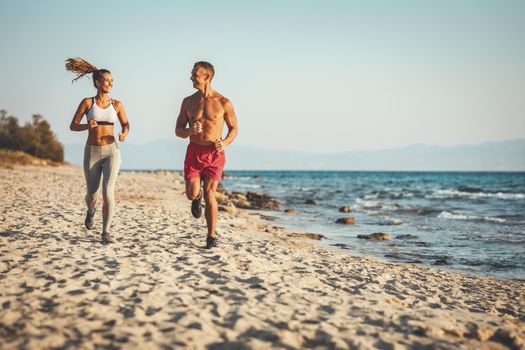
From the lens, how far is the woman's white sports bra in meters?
6.62

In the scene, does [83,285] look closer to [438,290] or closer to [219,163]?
[219,163]

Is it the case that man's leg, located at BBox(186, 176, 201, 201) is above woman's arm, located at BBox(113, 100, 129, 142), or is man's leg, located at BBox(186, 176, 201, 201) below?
below

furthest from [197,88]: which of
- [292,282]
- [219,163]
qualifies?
[292,282]

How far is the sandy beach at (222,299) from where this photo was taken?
147 inches

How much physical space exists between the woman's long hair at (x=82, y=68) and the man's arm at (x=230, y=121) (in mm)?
1902

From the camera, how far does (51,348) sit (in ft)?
11.0

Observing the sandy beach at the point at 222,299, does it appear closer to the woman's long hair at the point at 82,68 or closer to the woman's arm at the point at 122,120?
the woman's arm at the point at 122,120

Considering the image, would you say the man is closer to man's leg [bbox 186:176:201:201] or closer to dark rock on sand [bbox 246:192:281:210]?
man's leg [bbox 186:176:201:201]

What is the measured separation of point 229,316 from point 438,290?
3.81 metres

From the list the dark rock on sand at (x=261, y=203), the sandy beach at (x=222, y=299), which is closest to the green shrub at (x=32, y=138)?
the dark rock on sand at (x=261, y=203)

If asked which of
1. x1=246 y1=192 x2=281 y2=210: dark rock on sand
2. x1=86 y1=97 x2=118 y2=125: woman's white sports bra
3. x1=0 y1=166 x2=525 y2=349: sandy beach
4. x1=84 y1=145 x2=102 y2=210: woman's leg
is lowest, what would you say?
x1=246 y1=192 x2=281 y2=210: dark rock on sand

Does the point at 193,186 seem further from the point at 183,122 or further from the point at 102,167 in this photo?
the point at 102,167

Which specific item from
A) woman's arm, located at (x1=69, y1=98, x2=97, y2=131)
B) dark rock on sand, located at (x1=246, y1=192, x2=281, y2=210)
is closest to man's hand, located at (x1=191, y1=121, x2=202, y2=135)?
woman's arm, located at (x1=69, y1=98, x2=97, y2=131)

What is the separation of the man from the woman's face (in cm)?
117
